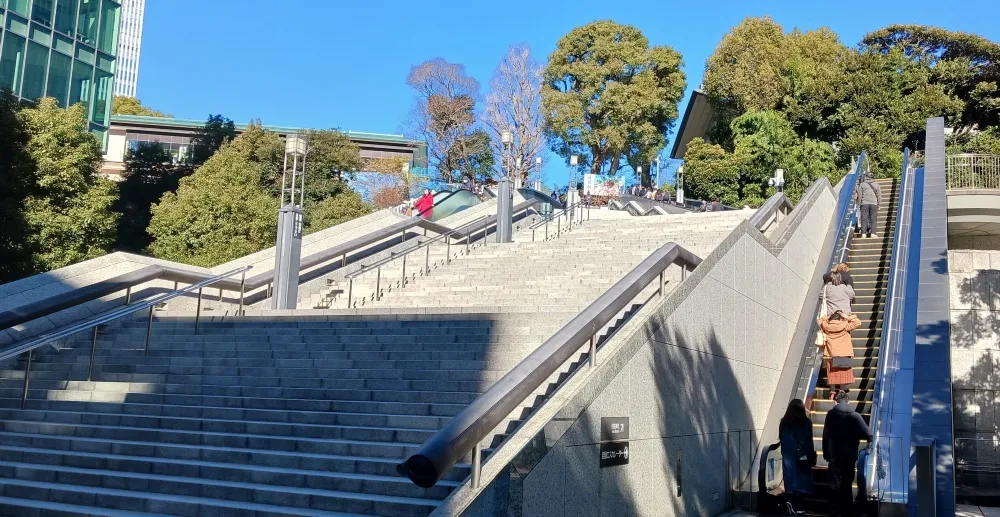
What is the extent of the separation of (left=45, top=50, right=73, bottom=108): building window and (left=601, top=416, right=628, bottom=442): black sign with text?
29928mm

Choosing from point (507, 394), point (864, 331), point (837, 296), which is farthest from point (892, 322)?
point (507, 394)

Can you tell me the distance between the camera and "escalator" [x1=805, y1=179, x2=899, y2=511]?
973 centimetres

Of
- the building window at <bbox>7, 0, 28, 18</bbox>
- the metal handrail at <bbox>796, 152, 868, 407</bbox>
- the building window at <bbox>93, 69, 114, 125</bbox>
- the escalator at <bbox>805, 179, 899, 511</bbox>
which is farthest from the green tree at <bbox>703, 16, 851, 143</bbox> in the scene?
the building window at <bbox>7, 0, 28, 18</bbox>

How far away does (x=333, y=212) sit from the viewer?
30.1m

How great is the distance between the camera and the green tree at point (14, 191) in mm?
18578

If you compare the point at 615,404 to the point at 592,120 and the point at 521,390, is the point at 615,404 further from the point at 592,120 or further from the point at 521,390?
the point at 592,120

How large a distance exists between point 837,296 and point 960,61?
2837cm

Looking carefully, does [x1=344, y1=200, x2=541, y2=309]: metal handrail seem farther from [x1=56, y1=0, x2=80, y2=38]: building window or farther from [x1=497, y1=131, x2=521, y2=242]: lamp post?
[x1=56, y1=0, x2=80, y2=38]: building window

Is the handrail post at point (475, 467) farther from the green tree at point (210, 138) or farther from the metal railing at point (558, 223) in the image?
the green tree at point (210, 138)

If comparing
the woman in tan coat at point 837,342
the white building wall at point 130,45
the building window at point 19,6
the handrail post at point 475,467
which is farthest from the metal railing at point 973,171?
the white building wall at point 130,45

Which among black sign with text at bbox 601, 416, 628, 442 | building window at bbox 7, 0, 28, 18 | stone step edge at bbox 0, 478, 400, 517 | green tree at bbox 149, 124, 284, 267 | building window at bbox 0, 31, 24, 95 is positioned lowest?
stone step edge at bbox 0, 478, 400, 517

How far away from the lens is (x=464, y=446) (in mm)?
4371

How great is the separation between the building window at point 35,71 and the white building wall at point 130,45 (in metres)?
138

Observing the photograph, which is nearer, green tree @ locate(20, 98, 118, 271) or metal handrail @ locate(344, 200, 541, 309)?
metal handrail @ locate(344, 200, 541, 309)
